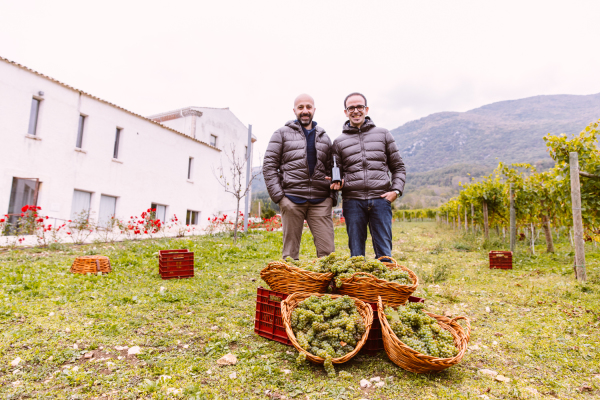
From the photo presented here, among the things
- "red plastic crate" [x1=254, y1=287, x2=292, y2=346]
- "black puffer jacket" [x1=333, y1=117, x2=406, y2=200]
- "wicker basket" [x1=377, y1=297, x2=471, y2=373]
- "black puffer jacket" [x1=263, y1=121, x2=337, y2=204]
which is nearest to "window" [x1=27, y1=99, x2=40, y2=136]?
"black puffer jacket" [x1=263, y1=121, x2=337, y2=204]

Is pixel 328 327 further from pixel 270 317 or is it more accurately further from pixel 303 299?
pixel 270 317

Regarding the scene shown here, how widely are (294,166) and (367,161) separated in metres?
0.86

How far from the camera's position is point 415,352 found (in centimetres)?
218

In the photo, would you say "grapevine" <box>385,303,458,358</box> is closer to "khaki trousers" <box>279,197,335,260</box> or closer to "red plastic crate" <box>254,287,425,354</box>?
"red plastic crate" <box>254,287,425,354</box>

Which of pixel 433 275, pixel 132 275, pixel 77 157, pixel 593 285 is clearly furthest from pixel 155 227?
pixel 593 285

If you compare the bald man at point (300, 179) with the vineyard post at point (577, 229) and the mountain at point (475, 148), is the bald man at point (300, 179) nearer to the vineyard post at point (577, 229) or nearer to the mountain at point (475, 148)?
the vineyard post at point (577, 229)

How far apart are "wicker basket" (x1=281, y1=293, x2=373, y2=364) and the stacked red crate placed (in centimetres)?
324

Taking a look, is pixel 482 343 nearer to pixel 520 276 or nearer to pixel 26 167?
pixel 520 276

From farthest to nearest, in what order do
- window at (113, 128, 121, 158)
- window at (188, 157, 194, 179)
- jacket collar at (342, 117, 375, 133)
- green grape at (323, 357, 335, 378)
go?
1. window at (188, 157, 194, 179)
2. window at (113, 128, 121, 158)
3. jacket collar at (342, 117, 375, 133)
4. green grape at (323, 357, 335, 378)

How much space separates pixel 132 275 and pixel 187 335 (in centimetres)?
298

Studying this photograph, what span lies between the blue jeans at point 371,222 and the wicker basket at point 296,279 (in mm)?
942

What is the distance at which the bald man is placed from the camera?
3662 mm

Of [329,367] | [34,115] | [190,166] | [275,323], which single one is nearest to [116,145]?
[34,115]

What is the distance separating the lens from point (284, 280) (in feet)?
9.50
